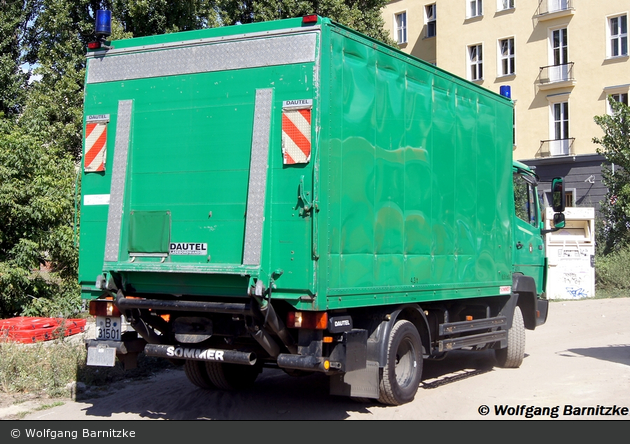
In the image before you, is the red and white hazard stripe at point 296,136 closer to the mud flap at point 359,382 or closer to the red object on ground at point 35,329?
the mud flap at point 359,382

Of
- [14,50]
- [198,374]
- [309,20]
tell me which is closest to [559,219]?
[198,374]

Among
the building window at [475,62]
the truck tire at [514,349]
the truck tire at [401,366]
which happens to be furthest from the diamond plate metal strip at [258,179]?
the building window at [475,62]

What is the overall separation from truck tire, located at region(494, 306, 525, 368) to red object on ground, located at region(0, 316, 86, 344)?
6180mm

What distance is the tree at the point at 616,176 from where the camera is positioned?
24.6 metres

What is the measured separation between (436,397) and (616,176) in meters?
20.5

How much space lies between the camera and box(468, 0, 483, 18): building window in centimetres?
3447

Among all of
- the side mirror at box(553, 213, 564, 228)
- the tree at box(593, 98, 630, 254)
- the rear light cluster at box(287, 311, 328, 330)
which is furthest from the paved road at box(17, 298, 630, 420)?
the tree at box(593, 98, 630, 254)

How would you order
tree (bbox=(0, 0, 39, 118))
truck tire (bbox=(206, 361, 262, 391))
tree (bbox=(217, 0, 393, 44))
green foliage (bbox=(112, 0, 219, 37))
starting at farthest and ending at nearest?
tree (bbox=(217, 0, 393, 44)), tree (bbox=(0, 0, 39, 118)), green foliage (bbox=(112, 0, 219, 37)), truck tire (bbox=(206, 361, 262, 391))

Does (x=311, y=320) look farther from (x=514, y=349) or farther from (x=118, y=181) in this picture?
(x=514, y=349)

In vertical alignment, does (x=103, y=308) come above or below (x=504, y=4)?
below

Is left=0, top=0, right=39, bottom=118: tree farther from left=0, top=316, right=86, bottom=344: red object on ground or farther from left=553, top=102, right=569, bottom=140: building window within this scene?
left=553, top=102, right=569, bottom=140: building window

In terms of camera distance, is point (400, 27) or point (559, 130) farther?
point (400, 27)

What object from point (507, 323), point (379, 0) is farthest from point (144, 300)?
point (379, 0)

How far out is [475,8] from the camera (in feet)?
114
